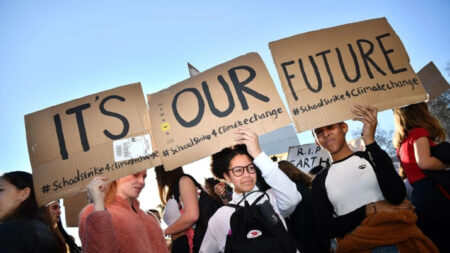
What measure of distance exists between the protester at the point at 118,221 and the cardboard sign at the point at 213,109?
39 cm

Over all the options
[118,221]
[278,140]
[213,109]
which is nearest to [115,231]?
[118,221]

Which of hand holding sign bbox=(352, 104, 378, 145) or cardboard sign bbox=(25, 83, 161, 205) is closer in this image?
hand holding sign bbox=(352, 104, 378, 145)

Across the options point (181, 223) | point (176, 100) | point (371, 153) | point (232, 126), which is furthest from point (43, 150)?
point (371, 153)

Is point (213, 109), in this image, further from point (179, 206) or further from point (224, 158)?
point (179, 206)

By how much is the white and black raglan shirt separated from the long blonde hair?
881 mm

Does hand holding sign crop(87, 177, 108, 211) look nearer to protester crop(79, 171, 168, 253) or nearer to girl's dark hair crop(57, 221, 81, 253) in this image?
protester crop(79, 171, 168, 253)

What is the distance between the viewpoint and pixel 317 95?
213 cm

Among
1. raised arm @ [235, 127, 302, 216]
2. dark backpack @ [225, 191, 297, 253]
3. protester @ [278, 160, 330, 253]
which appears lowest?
protester @ [278, 160, 330, 253]

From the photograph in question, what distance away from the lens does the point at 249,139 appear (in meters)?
2.03

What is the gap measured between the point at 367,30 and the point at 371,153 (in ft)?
3.94

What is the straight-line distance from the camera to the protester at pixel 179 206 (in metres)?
2.33

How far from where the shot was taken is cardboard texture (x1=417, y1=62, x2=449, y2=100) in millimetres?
2715

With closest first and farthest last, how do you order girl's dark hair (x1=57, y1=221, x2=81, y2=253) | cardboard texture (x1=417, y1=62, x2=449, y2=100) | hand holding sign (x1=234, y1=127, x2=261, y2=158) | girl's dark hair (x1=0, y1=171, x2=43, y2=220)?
hand holding sign (x1=234, y1=127, x2=261, y2=158), girl's dark hair (x1=0, y1=171, x2=43, y2=220), cardboard texture (x1=417, y1=62, x2=449, y2=100), girl's dark hair (x1=57, y1=221, x2=81, y2=253)

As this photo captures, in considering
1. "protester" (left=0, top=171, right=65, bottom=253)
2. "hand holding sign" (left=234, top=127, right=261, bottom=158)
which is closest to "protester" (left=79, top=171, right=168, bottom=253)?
"protester" (left=0, top=171, right=65, bottom=253)
